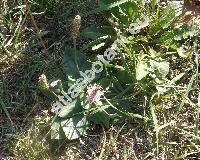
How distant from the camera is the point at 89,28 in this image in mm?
2361

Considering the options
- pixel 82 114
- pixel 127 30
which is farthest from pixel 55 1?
pixel 82 114

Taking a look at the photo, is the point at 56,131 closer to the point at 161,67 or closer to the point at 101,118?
the point at 101,118

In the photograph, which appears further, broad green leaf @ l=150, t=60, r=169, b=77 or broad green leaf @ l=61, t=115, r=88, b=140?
broad green leaf @ l=150, t=60, r=169, b=77

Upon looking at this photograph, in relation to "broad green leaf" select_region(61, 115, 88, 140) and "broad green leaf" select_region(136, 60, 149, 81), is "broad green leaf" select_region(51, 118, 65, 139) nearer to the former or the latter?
"broad green leaf" select_region(61, 115, 88, 140)

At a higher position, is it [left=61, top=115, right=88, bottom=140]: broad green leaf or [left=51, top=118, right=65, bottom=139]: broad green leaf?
[left=61, top=115, right=88, bottom=140]: broad green leaf

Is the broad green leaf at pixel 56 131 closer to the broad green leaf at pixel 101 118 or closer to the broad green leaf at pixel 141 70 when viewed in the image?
the broad green leaf at pixel 101 118

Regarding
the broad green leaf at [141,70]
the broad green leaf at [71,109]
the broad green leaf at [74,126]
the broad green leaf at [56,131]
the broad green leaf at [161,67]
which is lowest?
the broad green leaf at [56,131]

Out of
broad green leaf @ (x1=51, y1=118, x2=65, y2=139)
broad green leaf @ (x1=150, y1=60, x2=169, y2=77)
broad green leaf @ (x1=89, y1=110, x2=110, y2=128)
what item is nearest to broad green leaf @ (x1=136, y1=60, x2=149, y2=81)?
broad green leaf @ (x1=150, y1=60, x2=169, y2=77)

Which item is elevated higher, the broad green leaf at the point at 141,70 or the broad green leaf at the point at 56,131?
the broad green leaf at the point at 141,70

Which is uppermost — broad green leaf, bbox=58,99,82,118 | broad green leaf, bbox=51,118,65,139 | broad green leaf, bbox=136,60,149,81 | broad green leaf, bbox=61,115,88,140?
broad green leaf, bbox=136,60,149,81

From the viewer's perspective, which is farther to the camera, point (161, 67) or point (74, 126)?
point (161, 67)

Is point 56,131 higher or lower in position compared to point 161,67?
lower

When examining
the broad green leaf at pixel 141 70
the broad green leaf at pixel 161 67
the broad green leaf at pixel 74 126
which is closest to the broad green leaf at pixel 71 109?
the broad green leaf at pixel 74 126

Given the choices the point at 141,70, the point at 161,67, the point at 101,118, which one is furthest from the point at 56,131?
the point at 161,67
